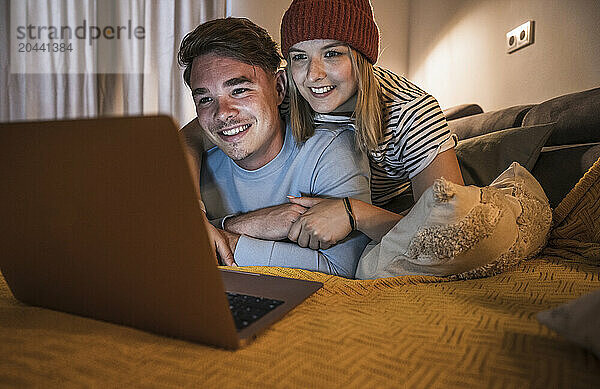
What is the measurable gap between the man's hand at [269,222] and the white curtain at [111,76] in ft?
7.38

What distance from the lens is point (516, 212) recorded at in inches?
34.1

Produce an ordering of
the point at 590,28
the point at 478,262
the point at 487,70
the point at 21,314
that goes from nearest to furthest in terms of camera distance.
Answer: the point at 21,314 → the point at 478,262 → the point at 590,28 → the point at 487,70

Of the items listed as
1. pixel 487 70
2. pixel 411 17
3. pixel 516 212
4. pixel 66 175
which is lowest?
pixel 516 212

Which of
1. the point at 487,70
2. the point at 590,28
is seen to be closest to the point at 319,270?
the point at 590,28

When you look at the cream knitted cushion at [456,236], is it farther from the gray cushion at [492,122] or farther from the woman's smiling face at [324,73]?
the gray cushion at [492,122]

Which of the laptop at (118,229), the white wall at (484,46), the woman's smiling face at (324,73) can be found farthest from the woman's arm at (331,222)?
the white wall at (484,46)

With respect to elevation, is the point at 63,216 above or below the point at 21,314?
above

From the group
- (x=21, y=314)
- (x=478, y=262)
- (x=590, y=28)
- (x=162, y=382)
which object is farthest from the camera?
(x=590, y=28)

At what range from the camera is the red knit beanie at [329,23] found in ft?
3.07

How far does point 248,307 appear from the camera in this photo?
0.55 m

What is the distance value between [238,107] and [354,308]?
52 centimetres

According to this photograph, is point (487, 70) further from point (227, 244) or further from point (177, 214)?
point (177, 214)

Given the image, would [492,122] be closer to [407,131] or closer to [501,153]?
[501,153]

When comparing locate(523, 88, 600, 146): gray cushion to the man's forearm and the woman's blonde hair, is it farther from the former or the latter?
the man's forearm
